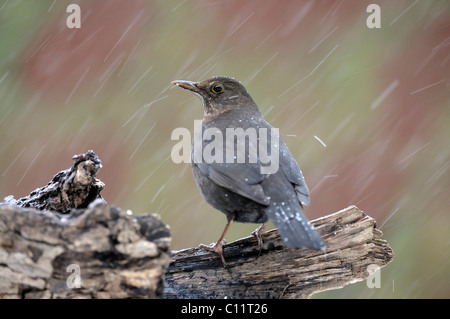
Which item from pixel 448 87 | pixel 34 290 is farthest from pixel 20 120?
pixel 448 87

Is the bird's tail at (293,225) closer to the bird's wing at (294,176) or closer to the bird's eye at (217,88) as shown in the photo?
the bird's wing at (294,176)

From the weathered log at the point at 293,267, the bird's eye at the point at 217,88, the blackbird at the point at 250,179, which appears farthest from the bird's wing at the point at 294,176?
the bird's eye at the point at 217,88

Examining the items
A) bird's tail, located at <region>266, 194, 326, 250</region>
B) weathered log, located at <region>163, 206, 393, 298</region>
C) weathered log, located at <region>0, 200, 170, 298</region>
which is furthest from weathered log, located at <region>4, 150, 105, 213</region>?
bird's tail, located at <region>266, 194, 326, 250</region>

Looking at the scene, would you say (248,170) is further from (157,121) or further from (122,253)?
(157,121)

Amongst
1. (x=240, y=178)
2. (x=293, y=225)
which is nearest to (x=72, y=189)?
(x=240, y=178)

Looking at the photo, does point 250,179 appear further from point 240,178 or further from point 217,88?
point 217,88

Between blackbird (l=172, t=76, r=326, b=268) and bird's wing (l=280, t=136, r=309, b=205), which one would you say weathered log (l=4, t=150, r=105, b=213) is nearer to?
blackbird (l=172, t=76, r=326, b=268)
